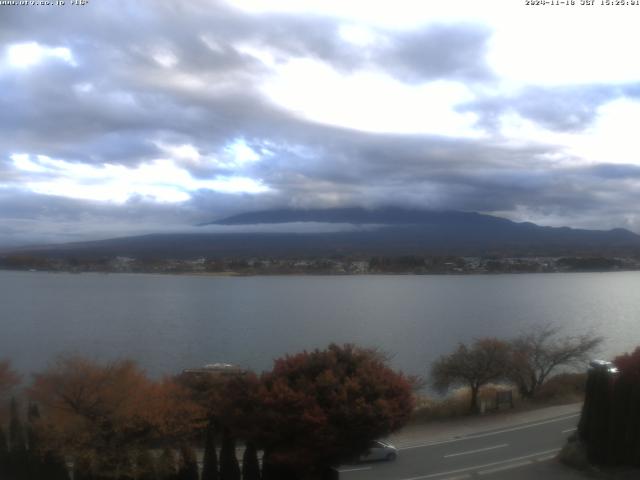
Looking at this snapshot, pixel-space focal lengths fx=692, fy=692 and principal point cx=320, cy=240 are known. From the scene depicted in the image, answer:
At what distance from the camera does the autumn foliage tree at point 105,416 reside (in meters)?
11.9

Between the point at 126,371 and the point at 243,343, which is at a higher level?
the point at 126,371

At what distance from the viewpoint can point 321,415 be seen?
11391 millimetres

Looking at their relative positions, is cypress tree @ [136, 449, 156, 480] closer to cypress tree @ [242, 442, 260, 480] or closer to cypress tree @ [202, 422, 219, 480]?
cypress tree @ [202, 422, 219, 480]

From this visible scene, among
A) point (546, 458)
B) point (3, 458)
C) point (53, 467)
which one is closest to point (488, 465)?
point (546, 458)

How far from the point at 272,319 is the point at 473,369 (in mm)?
25348

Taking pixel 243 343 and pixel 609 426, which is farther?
pixel 243 343

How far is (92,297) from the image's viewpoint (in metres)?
67.7

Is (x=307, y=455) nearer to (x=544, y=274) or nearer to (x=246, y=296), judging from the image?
(x=246, y=296)

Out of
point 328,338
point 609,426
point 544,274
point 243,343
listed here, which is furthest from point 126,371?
point 544,274

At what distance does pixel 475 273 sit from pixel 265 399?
96743 mm

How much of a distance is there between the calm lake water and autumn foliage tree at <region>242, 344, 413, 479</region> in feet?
42.5

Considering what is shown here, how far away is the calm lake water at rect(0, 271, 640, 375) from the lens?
33.2 metres

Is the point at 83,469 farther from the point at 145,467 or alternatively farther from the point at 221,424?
the point at 221,424

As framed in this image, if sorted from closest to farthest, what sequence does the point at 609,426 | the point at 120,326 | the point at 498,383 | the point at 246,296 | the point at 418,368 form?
the point at 609,426 < the point at 498,383 < the point at 418,368 < the point at 120,326 < the point at 246,296
